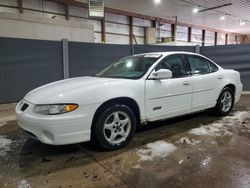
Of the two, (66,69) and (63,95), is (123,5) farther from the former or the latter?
(63,95)

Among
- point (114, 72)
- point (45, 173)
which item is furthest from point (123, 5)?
point (45, 173)

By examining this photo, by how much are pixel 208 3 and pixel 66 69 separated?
9.94 m

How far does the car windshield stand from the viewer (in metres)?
3.11

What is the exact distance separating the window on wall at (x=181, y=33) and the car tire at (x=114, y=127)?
16.9 metres

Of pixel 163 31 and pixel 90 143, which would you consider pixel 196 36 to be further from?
pixel 90 143

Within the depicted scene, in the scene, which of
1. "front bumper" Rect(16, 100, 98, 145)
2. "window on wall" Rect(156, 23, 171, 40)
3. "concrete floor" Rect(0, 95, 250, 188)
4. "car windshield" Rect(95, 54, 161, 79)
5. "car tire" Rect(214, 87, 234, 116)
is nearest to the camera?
"concrete floor" Rect(0, 95, 250, 188)

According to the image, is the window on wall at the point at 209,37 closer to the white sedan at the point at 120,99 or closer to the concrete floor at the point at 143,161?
the white sedan at the point at 120,99


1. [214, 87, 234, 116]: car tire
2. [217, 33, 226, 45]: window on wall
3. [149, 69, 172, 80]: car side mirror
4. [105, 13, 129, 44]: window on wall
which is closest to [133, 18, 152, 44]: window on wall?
[105, 13, 129, 44]: window on wall

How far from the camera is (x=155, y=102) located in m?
3.00

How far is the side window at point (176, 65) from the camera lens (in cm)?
329

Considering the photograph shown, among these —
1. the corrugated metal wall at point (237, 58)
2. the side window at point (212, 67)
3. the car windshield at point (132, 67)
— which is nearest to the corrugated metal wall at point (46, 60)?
the corrugated metal wall at point (237, 58)

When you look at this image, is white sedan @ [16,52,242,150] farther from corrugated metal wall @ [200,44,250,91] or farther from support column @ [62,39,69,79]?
corrugated metal wall @ [200,44,250,91]

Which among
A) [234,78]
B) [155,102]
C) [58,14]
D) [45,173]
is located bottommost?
[45,173]

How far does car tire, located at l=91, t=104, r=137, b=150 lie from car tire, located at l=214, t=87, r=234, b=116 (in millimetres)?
2103
